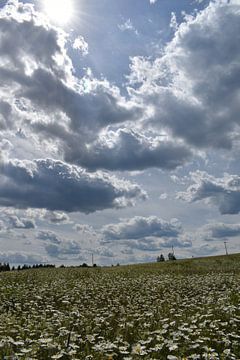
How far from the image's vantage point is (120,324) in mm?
11750

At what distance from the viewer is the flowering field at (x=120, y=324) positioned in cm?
830

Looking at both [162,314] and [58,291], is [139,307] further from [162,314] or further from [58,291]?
[58,291]

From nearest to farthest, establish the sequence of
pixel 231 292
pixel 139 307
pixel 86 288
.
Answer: pixel 139 307 < pixel 231 292 < pixel 86 288

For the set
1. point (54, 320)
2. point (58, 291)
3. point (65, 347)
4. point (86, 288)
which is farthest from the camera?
point (86, 288)

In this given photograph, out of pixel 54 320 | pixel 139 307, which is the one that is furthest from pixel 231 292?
pixel 54 320

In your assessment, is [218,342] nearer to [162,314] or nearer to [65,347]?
[65,347]

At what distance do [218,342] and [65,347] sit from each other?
3664 mm

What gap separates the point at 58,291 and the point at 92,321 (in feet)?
26.3

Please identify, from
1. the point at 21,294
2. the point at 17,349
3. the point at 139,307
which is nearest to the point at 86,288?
the point at 21,294

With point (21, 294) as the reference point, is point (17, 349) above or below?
below

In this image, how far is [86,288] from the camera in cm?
2106

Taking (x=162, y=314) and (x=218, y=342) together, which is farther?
(x=162, y=314)

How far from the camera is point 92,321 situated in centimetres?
1219

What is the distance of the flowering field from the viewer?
8.30m
